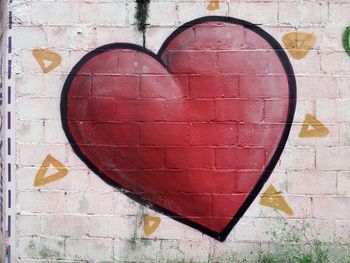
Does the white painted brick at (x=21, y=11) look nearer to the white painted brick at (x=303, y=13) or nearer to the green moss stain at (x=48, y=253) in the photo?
the green moss stain at (x=48, y=253)

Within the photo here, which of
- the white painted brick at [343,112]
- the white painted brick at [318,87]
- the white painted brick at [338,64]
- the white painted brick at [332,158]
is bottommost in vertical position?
the white painted brick at [332,158]

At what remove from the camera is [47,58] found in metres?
3.65

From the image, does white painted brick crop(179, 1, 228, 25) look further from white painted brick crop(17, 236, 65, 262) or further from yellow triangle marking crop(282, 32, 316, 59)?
white painted brick crop(17, 236, 65, 262)

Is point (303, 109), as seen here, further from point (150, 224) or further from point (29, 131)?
point (29, 131)

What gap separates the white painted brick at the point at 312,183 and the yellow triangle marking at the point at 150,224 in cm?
97

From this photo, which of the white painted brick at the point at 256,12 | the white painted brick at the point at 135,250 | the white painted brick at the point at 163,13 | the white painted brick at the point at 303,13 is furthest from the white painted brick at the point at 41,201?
the white painted brick at the point at 303,13

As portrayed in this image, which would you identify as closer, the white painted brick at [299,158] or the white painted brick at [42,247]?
the white painted brick at [299,158]

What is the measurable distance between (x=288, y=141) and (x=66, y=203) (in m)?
1.63

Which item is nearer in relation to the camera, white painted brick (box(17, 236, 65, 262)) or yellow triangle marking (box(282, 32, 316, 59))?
yellow triangle marking (box(282, 32, 316, 59))

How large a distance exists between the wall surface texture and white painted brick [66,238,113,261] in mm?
10

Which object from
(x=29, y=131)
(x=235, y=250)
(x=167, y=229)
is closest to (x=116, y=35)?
(x=29, y=131)

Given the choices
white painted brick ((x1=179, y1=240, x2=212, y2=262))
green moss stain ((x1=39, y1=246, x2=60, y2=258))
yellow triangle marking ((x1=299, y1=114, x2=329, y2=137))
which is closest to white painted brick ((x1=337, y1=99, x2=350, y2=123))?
yellow triangle marking ((x1=299, y1=114, x2=329, y2=137))

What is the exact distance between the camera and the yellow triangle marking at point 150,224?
3.67 metres

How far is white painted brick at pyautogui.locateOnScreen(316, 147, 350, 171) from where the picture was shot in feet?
11.8
